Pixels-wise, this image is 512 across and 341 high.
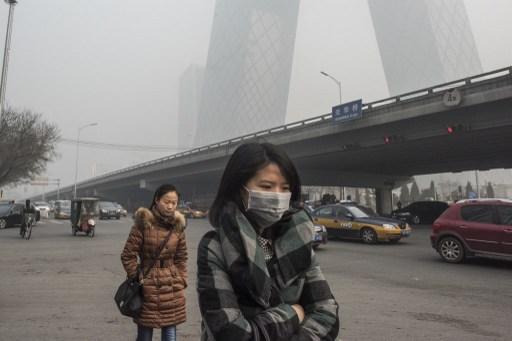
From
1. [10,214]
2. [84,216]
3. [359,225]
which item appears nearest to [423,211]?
[359,225]

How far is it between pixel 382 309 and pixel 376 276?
3064 millimetres

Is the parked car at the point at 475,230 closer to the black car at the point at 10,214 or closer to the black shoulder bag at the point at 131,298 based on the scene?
the black shoulder bag at the point at 131,298

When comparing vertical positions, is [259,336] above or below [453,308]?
above

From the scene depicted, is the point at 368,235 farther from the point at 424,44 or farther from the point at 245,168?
the point at 424,44

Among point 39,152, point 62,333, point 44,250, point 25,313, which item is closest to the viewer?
point 62,333

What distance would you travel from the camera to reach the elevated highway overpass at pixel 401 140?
19203 mm

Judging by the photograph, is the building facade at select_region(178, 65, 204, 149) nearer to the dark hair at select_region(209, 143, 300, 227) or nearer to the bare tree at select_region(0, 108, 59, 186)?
the bare tree at select_region(0, 108, 59, 186)

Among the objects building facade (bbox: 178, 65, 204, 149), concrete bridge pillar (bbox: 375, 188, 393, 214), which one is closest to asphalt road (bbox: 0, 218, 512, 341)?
concrete bridge pillar (bbox: 375, 188, 393, 214)

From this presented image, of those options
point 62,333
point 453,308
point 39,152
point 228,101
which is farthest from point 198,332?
point 228,101

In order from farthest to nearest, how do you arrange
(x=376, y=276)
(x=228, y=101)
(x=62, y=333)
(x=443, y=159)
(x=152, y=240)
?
(x=228, y=101), (x=443, y=159), (x=376, y=276), (x=62, y=333), (x=152, y=240)

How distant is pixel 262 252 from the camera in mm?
1658

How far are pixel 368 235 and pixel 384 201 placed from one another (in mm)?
27455

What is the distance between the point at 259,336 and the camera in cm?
156

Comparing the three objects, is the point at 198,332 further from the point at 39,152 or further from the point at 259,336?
the point at 39,152
